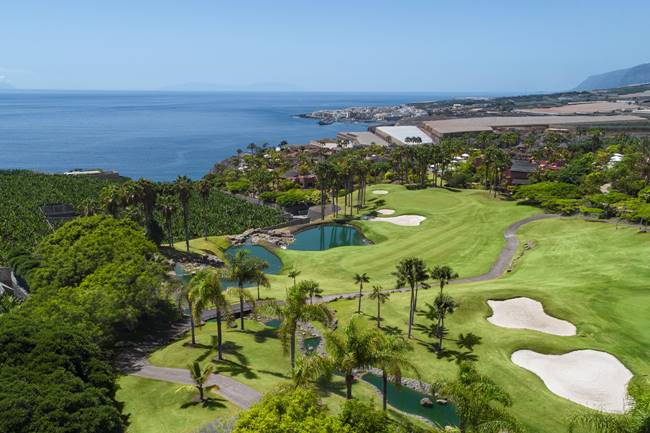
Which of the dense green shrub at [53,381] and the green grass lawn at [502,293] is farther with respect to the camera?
the green grass lawn at [502,293]

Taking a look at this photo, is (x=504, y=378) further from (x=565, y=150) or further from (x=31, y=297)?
(x=565, y=150)

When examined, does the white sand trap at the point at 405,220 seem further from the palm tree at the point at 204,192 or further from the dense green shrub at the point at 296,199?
the palm tree at the point at 204,192

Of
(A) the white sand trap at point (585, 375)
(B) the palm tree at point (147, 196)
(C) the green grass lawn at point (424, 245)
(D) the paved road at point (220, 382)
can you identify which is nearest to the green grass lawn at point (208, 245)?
(B) the palm tree at point (147, 196)

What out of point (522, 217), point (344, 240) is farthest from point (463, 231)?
point (344, 240)

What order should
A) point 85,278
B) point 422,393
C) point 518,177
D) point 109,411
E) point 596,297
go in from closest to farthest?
point 109,411
point 422,393
point 85,278
point 596,297
point 518,177

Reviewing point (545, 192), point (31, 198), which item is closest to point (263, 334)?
point (545, 192)

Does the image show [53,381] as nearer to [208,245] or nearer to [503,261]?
[208,245]

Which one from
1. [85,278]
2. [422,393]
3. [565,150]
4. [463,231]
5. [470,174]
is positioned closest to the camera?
[422,393]
